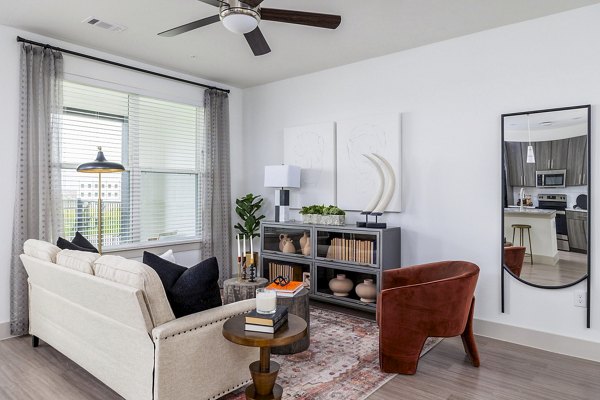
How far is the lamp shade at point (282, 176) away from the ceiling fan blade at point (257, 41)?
1.77 metres

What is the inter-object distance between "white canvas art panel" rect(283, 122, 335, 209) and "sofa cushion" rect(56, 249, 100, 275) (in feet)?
9.00

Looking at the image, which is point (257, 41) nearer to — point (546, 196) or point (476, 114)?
point (476, 114)

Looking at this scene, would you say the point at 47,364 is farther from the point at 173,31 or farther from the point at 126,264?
the point at 173,31

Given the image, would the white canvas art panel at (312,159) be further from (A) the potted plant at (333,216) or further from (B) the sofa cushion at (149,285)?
(B) the sofa cushion at (149,285)

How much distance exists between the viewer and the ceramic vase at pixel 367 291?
152 inches

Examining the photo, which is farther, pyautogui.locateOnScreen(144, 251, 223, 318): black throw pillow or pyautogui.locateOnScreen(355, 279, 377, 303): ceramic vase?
pyautogui.locateOnScreen(355, 279, 377, 303): ceramic vase

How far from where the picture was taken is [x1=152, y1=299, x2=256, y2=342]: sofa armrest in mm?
2002

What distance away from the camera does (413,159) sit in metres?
4.04

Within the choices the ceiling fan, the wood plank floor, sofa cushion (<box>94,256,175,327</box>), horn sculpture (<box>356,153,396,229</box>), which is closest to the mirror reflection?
the wood plank floor

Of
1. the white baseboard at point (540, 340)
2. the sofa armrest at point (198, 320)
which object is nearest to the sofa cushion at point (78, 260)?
the sofa armrest at point (198, 320)

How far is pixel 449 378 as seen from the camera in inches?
107

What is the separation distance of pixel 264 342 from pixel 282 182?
2769 millimetres

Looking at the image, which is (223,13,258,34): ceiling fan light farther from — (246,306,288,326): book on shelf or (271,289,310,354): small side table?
(271,289,310,354): small side table

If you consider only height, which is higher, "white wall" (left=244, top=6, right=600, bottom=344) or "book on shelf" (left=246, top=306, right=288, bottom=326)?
"white wall" (left=244, top=6, right=600, bottom=344)
